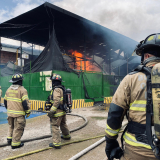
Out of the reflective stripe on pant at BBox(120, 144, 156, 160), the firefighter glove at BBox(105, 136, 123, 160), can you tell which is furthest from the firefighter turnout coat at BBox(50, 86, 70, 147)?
the reflective stripe on pant at BBox(120, 144, 156, 160)

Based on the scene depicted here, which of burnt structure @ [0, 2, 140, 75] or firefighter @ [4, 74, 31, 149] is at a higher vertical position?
burnt structure @ [0, 2, 140, 75]

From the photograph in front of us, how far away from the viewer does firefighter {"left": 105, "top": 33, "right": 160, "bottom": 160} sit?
1477 mm

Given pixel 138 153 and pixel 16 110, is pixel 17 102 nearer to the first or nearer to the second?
pixel 16 110

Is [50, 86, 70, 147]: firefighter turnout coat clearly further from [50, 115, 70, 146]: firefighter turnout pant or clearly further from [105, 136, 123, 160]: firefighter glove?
[105, 136, 123, 160]: firefighter glove

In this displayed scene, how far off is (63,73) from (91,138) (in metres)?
6.53

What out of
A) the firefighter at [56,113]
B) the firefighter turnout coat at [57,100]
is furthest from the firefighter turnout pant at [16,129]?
the firefighter turnout coat at [57,100]

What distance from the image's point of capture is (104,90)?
13.8 metres

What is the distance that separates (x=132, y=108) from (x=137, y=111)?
6cm

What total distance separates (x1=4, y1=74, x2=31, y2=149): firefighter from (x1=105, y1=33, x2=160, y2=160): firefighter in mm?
3248

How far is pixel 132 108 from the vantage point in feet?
5.25

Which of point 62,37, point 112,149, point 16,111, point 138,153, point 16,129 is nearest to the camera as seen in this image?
point 138,153

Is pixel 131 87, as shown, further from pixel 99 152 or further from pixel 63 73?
pixel 63 73

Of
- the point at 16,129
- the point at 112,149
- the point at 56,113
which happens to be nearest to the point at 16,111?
the point at 16,129

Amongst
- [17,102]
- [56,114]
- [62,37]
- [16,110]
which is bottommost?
[56,114]
